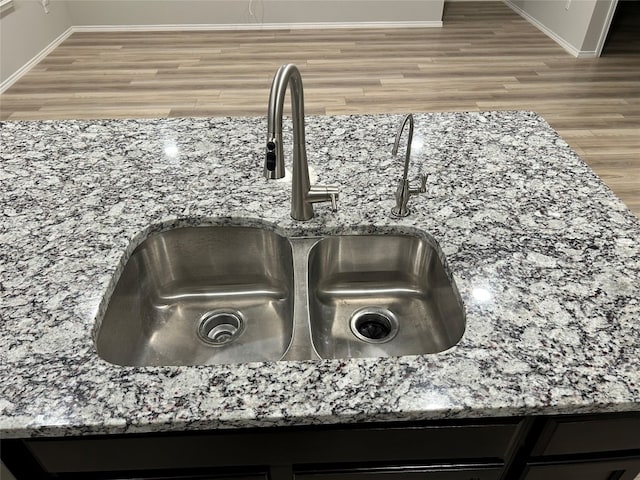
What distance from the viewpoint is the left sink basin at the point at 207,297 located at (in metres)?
1.13

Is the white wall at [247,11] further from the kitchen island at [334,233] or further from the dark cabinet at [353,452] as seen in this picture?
the dark cabinet at [353,452]

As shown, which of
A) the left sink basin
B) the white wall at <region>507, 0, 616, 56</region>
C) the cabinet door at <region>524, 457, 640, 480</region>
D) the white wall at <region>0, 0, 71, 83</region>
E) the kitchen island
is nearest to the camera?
the kitchen island

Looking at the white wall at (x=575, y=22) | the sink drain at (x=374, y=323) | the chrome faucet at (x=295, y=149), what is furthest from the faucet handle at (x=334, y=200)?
the white wall at (x=575, y=22)

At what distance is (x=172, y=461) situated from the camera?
2.93 ft

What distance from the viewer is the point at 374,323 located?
1.23 metres

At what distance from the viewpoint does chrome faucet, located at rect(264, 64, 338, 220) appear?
0.89m

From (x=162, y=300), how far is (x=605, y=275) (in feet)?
3.36

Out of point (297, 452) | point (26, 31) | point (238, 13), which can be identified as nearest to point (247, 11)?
point (238, 13)

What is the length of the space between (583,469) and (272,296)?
794 mm

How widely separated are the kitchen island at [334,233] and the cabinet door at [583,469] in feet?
0.88

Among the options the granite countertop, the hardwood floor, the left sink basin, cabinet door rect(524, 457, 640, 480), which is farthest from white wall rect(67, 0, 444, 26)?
cabinet door rect(524, 457, 640, 480)

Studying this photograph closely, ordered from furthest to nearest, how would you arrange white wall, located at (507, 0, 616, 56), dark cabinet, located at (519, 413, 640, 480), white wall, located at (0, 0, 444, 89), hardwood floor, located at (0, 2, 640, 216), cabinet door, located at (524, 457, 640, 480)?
white wall, located at (0, 0, 444, 89), white wall, located at (507, 0, 616, 56), hardwood floor, located at (0, 2, 640, 216), cabinet door, located at (524, 457, 640, 480), dark cabinet, located at (519, 413, 640, 480)

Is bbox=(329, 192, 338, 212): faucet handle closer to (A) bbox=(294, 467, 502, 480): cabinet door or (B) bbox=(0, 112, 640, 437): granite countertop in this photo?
(B) bbox=(0, 112, 640, 437): granite countertop

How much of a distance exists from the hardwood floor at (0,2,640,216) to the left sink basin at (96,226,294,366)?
2542 millimetres
